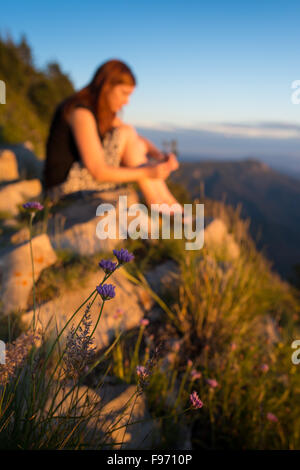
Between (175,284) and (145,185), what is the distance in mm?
1578

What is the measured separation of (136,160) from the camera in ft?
14.2

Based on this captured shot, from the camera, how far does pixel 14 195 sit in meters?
4.30

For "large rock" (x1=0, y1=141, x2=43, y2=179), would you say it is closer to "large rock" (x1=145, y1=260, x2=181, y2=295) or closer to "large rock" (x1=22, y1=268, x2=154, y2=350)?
"large rock" (x1=145, y1=260, x2=181, y2=295)

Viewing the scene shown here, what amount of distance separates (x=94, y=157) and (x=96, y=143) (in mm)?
150

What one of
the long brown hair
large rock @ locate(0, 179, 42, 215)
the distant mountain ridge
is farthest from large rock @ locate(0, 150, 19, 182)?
the distant mountain ridge

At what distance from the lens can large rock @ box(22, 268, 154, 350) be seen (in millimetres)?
2238

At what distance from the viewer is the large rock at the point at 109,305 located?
2238 mm

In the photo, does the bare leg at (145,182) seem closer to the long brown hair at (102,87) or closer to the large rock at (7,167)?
the long brown hair at (102,87)

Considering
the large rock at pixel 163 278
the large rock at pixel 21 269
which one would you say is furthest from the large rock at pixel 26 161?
the large rock at pixel 163 278

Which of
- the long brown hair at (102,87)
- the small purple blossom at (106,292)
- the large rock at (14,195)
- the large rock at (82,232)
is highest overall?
the long brown hair at (102,87)

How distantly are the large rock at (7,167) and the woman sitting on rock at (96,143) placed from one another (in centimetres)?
A: 199

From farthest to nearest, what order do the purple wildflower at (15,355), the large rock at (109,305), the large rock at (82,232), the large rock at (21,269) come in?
1. the large rock at (82,232)
2. the large rock at (21,269)
3. the large rock at (109,305)
4. the purple wildflower at (15,355)
